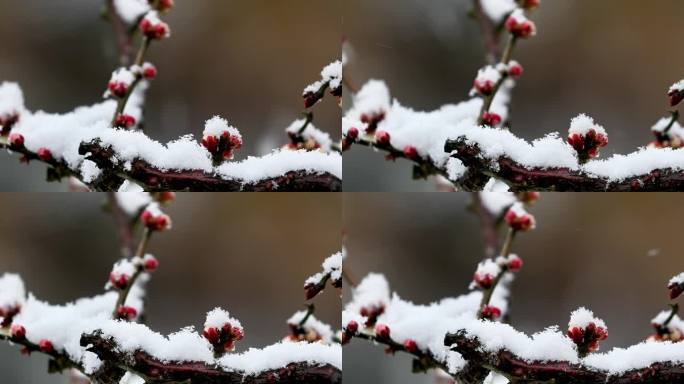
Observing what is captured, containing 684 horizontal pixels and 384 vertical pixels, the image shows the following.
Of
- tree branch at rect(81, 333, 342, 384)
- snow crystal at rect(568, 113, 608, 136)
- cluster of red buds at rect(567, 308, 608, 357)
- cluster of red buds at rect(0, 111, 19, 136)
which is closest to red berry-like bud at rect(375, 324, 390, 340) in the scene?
tree branch at rect(81, 333, 342, 384)

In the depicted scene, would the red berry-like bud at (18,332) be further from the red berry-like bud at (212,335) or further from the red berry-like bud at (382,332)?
the red berry-like bud at (382,332)

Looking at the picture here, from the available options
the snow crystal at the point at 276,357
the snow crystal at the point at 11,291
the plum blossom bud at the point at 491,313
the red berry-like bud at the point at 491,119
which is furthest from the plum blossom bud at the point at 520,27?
the snow crystal at the point at 11,291

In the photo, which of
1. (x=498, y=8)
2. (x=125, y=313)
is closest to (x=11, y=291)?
(x=125, y=313)

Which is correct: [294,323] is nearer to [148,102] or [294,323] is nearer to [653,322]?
[148,102]

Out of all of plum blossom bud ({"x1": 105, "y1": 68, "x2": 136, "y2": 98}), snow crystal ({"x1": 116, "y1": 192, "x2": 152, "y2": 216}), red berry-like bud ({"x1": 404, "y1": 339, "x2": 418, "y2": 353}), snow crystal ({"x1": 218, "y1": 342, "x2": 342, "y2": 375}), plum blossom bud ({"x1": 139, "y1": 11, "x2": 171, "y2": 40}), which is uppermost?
plum blossom bud ({"x1": 139, "y1": 11, "x2": 171, "y2": 40})

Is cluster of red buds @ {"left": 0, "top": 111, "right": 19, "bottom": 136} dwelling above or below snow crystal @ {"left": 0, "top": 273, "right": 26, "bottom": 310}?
above

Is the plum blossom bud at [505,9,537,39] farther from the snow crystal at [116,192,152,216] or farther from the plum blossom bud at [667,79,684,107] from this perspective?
the snow crystal at [116,192,152,216]

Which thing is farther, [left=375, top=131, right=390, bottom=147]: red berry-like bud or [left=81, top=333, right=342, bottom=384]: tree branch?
[left=375, top=131, right=390, bottom=147]: red berry-like bud
